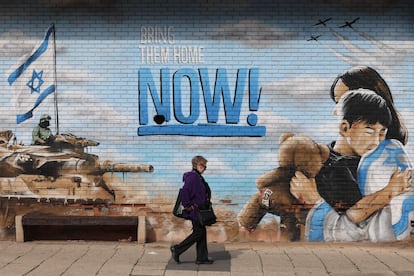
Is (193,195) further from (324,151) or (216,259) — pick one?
(324,151)

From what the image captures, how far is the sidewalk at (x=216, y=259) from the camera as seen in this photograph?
27.4ft

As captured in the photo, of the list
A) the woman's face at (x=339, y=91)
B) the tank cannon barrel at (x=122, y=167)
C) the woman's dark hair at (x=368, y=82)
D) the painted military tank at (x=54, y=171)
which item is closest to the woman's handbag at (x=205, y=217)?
the tank cannon barrel at (x=122, y=167)

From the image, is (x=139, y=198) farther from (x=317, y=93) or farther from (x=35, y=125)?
(x=317, y=93)

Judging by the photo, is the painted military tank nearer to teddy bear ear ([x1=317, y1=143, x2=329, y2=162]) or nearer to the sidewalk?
the sidewalk

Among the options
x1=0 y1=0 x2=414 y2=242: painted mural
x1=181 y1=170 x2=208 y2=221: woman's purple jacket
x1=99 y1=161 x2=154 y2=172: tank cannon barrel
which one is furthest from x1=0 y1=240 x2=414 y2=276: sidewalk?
x1=99 y1=161 x2=154 y2=172: tank cannon barrel

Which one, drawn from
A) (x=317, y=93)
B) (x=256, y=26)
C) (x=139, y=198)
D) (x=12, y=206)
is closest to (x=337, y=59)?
(x=317, y=93)

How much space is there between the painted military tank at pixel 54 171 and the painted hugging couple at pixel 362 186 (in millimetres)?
3536

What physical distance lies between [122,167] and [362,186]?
4.26 metres

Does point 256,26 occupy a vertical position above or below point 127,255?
above

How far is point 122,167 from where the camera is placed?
10.4 m

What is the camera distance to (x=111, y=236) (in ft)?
34.0

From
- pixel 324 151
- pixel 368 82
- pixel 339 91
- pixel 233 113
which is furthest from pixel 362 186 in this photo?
pixel 233 113

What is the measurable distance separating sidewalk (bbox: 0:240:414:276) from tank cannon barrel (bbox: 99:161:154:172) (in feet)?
4.21

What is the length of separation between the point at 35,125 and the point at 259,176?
13.4 feet
